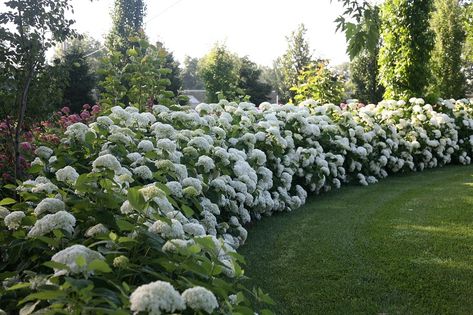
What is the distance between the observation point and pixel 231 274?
6.83 feet

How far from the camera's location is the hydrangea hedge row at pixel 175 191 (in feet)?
5.16

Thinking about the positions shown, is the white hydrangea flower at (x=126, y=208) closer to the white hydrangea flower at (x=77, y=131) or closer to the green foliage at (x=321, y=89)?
the white hydrangea flower at (x=77, y=131)

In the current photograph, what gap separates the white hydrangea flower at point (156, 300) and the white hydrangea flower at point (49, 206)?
932 millimetres

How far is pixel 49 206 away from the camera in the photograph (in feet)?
6.97

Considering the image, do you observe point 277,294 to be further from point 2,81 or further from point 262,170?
point 2,81

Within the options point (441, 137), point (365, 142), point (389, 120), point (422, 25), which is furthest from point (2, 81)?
point (422, 25)

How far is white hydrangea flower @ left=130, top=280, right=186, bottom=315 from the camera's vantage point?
1.32 metres

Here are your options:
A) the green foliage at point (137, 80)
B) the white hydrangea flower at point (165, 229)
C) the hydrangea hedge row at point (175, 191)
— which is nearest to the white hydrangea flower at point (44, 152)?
the hydrangea hedge row at point (175, 191)

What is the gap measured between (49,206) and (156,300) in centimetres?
102

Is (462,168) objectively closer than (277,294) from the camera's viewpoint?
No

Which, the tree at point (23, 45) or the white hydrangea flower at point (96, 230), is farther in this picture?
the tree at point (23, 45)

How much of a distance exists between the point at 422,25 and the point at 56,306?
366 inches

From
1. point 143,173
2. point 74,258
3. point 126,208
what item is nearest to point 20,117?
point 143,173

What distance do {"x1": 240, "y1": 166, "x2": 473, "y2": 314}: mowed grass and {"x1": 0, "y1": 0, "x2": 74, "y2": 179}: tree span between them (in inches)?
88.6
